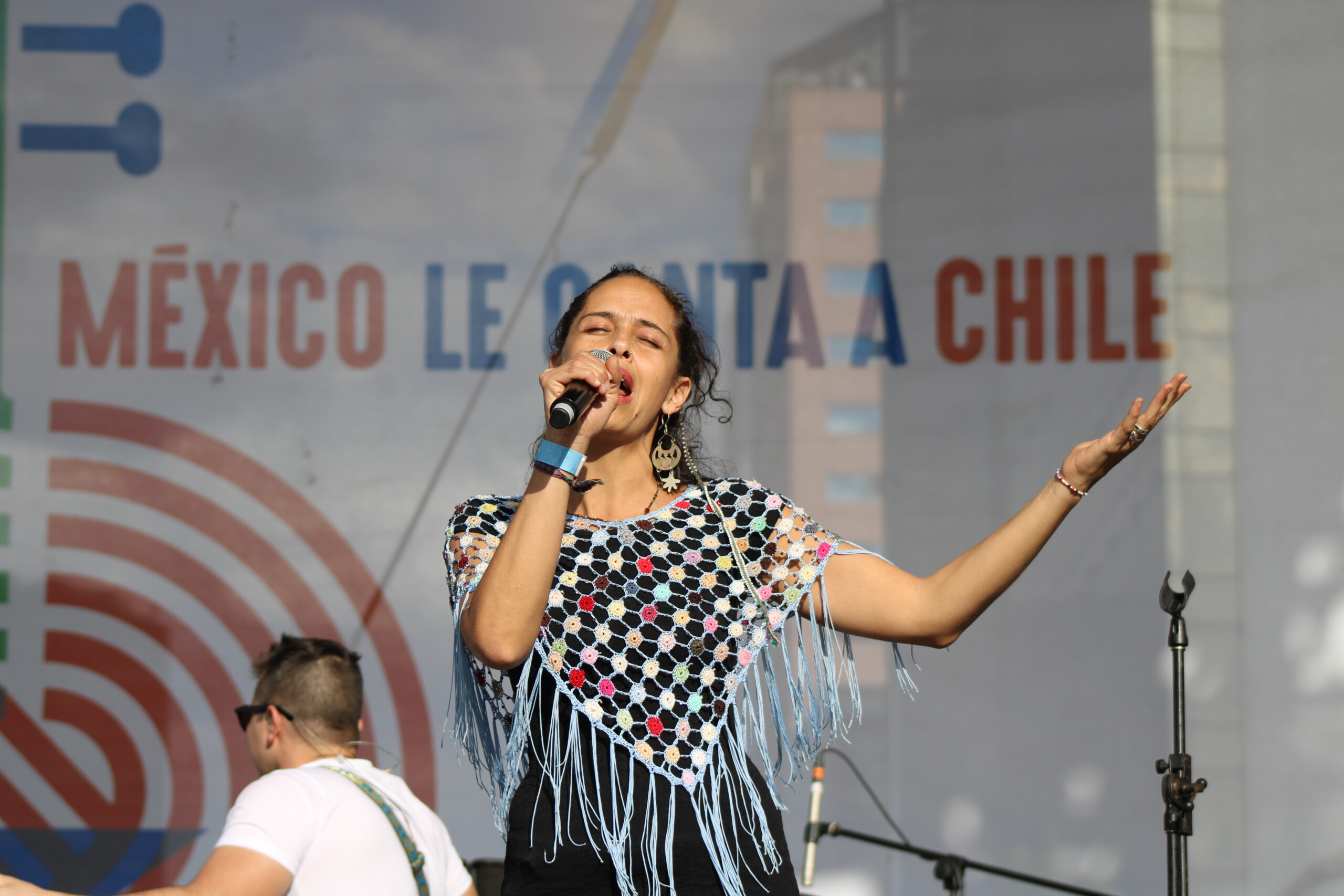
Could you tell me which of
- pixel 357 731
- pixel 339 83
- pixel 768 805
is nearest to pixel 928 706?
pixel 357 731

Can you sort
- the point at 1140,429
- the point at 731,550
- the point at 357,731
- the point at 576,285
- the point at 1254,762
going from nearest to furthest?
the point at 1140,429 → the point at 731,550 → the point at 357,731 → the point at 1254,762 → the point at 576,285

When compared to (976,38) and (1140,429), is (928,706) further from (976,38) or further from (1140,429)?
(1140,429)

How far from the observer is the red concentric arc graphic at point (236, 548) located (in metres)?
3.01

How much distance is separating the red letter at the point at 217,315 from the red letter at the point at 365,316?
263 millimetres

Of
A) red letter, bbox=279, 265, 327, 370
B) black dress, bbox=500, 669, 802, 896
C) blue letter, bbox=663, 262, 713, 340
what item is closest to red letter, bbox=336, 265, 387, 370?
red letter, bbox=279, 265, 327, 370

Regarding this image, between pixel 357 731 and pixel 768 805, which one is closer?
pixel 768 805

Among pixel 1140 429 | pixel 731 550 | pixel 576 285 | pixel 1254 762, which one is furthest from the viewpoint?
pixel 576 285

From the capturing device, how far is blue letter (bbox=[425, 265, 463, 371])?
10.2ft

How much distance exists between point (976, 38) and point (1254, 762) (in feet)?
6.29

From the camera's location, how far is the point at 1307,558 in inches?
116

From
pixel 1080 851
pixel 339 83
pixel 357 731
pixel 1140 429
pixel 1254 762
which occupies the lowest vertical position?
pixel 1080 851

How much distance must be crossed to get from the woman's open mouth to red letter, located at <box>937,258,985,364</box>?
2043mm

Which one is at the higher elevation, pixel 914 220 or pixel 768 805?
pixel 914 220

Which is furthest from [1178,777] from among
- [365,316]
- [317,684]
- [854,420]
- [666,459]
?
[365,316]
